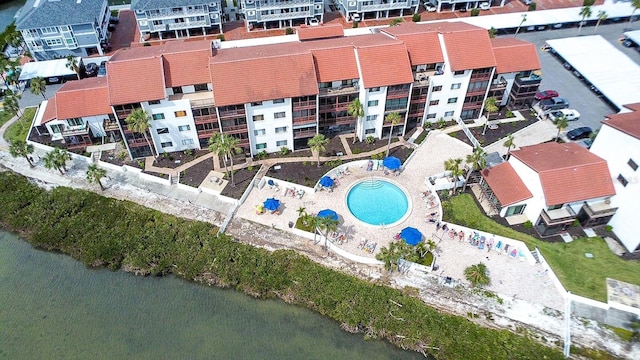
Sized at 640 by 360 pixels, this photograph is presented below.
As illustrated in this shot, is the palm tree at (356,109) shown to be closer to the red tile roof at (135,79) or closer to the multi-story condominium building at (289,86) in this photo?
the multi-story condominium building at (289,86)

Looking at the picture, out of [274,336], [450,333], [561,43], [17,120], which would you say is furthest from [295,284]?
[561,43]

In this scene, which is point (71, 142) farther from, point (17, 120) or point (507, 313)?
point (507, 313)

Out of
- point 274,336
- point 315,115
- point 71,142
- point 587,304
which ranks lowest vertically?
point 274,336

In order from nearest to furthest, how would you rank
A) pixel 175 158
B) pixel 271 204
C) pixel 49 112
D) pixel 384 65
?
pixel 271 204 < pixel 384 65 < pixel 175 158 < pixel 49 112

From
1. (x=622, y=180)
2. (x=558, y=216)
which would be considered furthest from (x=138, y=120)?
(x=622, y=180)

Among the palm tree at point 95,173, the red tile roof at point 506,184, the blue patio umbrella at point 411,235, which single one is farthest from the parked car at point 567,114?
the palm tree at point 95,173

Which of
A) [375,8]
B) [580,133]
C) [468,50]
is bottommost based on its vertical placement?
[580,133]

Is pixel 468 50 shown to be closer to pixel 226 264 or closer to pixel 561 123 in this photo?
pixel 561 123

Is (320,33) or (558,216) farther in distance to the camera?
(320,33)
